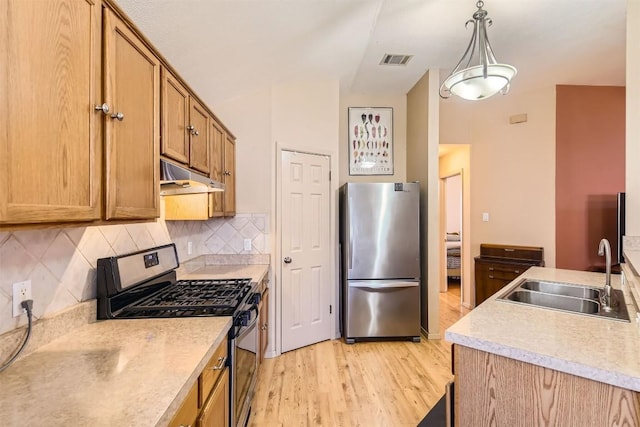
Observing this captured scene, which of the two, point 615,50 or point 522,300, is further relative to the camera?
point 615,50

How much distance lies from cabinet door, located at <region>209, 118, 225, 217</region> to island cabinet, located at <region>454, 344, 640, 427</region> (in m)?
1.87

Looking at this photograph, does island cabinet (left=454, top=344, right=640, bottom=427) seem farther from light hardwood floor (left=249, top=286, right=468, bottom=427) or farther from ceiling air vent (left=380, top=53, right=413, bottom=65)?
ceiling air vent (left=380, top=53, right=413, bottom=65)

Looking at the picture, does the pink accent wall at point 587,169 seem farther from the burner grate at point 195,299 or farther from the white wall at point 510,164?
the burner grate at point 195,299

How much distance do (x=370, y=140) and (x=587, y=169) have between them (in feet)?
8.64

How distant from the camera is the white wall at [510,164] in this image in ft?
12.5

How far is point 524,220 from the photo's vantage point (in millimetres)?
3928

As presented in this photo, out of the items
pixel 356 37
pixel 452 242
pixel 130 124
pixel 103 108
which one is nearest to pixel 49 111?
pixel 103 108

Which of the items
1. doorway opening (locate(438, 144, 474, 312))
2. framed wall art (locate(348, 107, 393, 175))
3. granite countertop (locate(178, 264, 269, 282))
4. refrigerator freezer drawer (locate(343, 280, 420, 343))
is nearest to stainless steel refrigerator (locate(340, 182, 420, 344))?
refrigerator freezer drawer (locate(343, 280, 420, 343))

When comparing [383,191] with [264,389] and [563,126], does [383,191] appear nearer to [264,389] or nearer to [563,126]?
[264,389]

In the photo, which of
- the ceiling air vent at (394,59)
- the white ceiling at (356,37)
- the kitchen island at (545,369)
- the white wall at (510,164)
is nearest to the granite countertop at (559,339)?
the kitchen island at (545,369)

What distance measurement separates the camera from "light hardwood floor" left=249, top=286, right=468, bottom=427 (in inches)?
81.0

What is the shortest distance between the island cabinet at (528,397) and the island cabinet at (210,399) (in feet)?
3.16

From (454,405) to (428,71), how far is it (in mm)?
3162

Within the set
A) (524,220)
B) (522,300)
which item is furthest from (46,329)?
(524,220)
